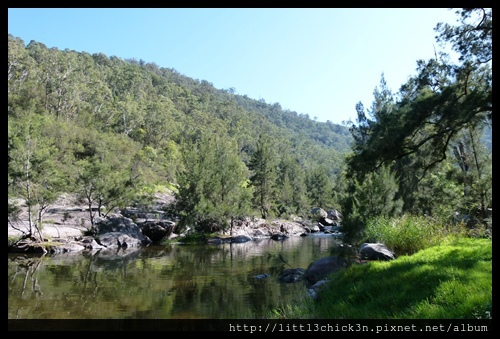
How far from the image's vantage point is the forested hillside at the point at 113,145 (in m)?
29.4

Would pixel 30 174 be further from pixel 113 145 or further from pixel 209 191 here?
pixel 113 145

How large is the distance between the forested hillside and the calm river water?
10.4 metres


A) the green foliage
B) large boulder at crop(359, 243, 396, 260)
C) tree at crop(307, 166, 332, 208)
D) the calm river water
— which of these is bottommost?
the calm river water

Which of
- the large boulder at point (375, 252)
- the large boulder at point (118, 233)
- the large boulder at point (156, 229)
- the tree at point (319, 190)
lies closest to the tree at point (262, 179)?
the large boulder at point (156, 229)

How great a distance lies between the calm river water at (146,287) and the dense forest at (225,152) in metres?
4.93

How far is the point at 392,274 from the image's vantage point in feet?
28.7

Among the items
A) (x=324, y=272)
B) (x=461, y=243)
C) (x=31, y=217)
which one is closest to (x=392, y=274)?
(x=461, y=243)

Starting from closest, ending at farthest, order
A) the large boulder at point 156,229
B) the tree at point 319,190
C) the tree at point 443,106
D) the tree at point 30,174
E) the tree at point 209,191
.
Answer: the tree at point 443,106, the tree at point 30,174, the large boulder at point 156,229, the tree at point 209,191, the tree at point 319,190

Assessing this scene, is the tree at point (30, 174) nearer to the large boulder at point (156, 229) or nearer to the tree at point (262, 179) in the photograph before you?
the large boulder at point (156, 229)

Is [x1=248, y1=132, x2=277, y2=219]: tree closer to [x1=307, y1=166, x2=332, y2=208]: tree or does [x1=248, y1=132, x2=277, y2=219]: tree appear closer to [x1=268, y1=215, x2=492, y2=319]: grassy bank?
[x1=307, y1=166, x2=332, y2=208]: tree

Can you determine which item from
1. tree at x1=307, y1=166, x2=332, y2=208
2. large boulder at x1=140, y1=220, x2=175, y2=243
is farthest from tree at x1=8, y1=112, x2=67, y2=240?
tree at x1=307, y1=166, x2=332, y2=208

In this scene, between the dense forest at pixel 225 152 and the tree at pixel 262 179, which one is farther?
the tree at pixel 262 179

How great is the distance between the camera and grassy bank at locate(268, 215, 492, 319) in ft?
19.6
